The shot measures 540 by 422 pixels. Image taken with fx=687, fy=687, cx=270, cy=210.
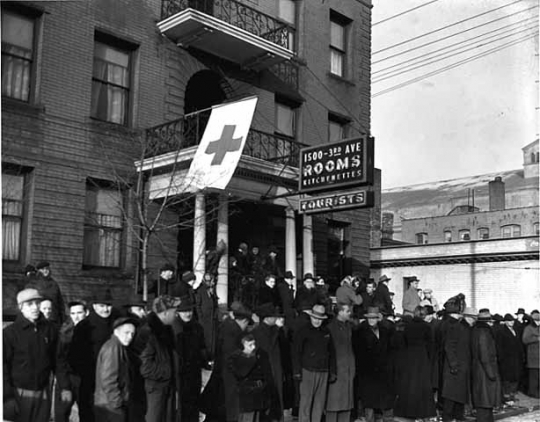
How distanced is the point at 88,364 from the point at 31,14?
9.45m

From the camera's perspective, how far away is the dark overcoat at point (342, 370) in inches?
393

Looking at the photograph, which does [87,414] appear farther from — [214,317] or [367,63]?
[367,63]

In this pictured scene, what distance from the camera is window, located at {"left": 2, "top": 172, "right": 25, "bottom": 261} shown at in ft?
45.5

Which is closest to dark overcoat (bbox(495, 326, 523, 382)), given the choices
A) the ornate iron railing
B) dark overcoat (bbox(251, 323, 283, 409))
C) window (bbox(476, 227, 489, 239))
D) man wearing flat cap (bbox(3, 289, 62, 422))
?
dark overcoat (bbox(251, 323, 283, 409))

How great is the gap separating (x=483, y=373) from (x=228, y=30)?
32.5ft

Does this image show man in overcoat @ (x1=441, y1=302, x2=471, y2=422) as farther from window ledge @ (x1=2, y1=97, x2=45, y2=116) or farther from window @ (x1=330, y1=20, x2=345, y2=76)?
window @ (x1=330, y1=20, x2=345, y2=76)

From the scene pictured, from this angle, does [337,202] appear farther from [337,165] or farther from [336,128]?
[336,128]

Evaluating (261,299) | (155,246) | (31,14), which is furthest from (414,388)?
(31,14)

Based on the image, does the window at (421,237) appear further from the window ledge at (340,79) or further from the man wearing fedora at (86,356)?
the man wearing fedora at (86,356)

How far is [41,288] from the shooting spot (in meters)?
11.0

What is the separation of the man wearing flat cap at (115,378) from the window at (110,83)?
9.60 m

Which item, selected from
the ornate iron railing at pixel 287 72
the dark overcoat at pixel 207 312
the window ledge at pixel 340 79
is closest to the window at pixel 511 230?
the window ledge at pixel 340 79

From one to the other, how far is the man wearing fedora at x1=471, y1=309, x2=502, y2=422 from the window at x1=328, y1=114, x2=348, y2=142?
11.0 meters

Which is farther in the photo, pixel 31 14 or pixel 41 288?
pixel 31 14
